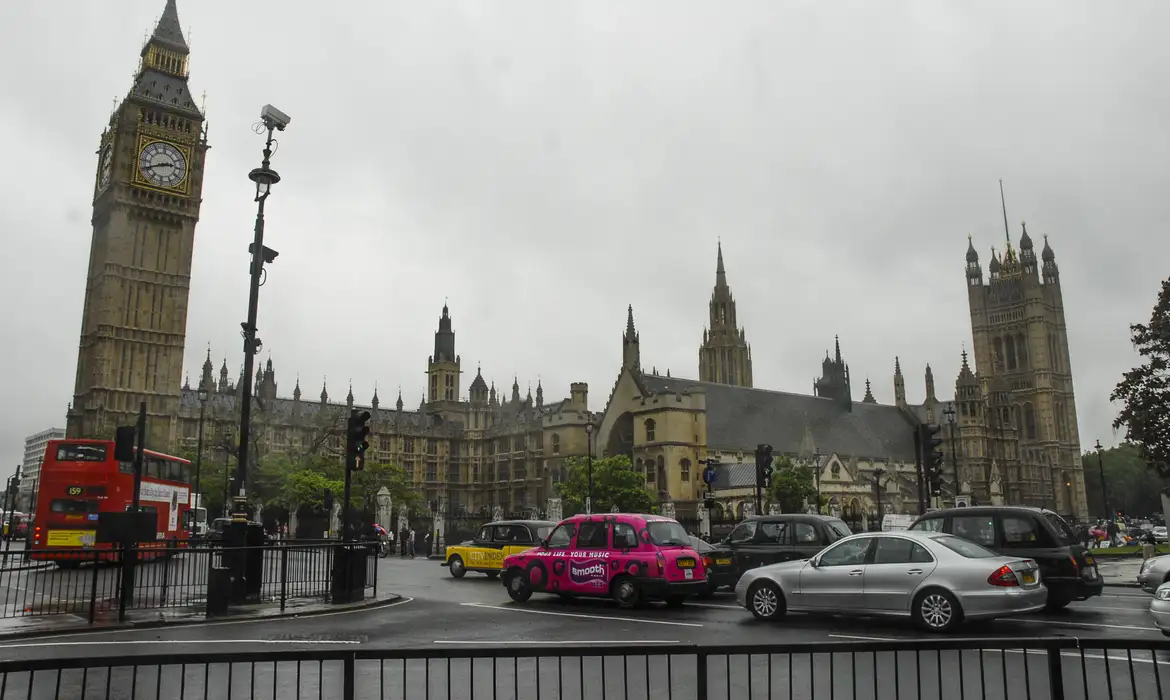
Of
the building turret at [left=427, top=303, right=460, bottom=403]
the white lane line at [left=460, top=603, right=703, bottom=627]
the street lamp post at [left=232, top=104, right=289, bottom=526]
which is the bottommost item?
the white lane line at [left=460, top=603, right=703, bottom=627]

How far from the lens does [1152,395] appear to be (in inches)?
1009

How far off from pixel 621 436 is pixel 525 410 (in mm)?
27315

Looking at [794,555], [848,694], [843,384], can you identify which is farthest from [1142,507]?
[848,694]

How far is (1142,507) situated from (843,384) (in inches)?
2040

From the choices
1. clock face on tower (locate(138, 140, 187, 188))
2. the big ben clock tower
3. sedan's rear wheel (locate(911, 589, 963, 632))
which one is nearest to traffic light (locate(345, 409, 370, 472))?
Result: sedan's rear wheel (locate(911, 589, 963, 632))

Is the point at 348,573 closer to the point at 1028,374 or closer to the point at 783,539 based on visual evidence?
the point at 783,539

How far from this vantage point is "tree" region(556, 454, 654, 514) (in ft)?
190

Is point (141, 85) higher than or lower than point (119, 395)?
higher

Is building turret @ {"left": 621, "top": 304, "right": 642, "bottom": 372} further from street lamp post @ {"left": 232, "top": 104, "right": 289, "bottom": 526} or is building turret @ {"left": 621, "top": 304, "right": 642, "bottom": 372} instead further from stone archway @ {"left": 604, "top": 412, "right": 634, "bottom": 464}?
street lamp post @ {"left": 232, "top": 104, "right": 289, "bottom": 526}

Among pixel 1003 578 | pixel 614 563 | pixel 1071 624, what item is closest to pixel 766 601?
pixel 614 563

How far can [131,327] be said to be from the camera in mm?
83875

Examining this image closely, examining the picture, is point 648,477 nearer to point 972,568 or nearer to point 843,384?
point 843,384

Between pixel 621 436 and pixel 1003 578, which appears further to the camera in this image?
pixel 621 436

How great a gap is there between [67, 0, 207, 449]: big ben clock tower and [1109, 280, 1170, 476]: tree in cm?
7781
